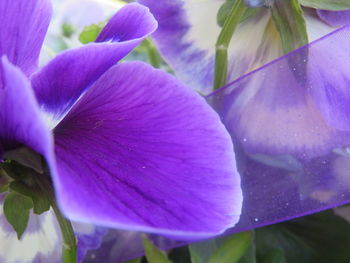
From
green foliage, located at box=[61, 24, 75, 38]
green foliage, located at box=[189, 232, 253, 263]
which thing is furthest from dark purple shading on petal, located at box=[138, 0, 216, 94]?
green foliage, located at box=[61, 24, 75, 38]

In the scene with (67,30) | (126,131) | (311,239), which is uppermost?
(126,131)

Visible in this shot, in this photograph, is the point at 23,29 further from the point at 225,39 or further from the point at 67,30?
the point at 67,30

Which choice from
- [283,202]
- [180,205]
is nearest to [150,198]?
[180,205]

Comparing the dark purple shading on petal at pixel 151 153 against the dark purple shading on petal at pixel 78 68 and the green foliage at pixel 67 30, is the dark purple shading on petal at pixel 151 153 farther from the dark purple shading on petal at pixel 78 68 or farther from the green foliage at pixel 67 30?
the green foliage at pixel 67 30

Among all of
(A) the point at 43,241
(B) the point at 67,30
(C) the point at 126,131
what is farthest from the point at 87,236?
(B) the point at 67,30

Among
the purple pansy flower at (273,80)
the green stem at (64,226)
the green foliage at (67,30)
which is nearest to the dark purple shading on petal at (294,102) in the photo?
the purple pansy flower at (273,80)

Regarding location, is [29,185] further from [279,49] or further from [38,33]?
[279,49]

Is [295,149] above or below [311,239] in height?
above

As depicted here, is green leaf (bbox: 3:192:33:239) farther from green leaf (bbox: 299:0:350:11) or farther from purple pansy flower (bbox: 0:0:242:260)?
green leaf (bbox: 299:0:350:11)
